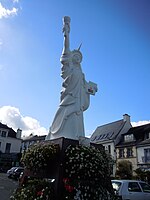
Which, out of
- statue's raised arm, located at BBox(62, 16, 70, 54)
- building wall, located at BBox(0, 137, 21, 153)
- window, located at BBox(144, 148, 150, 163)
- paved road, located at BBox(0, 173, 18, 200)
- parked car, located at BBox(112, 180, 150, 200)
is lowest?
paved road, located at BBox(0, 173, 18, 200)

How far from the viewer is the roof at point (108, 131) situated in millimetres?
40781

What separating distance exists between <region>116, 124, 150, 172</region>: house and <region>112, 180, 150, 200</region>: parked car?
24026mm

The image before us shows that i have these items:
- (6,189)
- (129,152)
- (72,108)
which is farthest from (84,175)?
(129,152)

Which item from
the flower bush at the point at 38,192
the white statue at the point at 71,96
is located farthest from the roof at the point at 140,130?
the flower bush at the point at 38,192

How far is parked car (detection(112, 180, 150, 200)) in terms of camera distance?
864 cm

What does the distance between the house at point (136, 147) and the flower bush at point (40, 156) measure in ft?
94.1

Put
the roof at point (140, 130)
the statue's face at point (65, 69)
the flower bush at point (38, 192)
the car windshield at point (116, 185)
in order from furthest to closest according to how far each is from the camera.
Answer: the roof at point (140, 130)
the car windshield at point (116, 185)
the statue's face at point (65, 69)
the flower bush at point (38, 192)

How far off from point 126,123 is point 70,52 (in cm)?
3490

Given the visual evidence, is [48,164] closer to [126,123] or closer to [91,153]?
[91,153]

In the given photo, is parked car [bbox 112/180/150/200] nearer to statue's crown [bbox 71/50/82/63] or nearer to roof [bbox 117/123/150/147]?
statue's crown [bbox 71/50/82/63]

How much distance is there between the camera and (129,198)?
28.4 ft

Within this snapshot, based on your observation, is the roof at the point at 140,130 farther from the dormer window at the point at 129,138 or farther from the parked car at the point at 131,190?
the parked car at the point at 131,190

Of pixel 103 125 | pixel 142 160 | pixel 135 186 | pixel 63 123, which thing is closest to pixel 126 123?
pixel 103 125

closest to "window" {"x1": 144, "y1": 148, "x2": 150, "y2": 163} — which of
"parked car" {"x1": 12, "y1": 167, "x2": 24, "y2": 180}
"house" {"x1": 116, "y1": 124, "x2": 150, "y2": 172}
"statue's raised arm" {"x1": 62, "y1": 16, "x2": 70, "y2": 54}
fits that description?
"house" {"x1": 116, "y1": 124, "x2": 150, "y2": 172}
